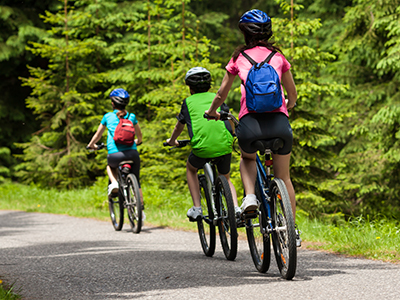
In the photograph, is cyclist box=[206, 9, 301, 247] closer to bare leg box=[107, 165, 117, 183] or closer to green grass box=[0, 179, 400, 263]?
green grass box=[0, 179, 400, 263]

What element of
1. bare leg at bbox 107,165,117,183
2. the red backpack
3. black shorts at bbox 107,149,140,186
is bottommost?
bare leg at bbox 107,165,117,183

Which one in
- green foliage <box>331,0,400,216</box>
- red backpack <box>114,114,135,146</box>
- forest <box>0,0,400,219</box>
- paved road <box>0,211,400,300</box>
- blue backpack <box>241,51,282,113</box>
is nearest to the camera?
paved road <box>0,211,400,300</box>

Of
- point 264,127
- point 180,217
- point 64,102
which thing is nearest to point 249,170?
point 264,127

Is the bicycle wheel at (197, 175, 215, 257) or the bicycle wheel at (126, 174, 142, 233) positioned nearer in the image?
the bicycle wheel at (197, 175, 215, 257)

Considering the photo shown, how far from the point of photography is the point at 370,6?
12695mm

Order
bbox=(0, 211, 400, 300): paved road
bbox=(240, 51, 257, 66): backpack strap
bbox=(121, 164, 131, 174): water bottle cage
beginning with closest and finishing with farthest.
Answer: bbox=(0, 211, 400, 300): paved road
bbox=(240, 51, 257, 66): backpack strap
bbox=(121, 164, 131, 174): water bottle cage

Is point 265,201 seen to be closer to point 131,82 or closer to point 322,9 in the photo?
point 131,82

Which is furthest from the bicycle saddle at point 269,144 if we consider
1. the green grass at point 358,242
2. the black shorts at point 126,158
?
the black shorts at point 126,158

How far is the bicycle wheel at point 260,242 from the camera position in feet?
15.3

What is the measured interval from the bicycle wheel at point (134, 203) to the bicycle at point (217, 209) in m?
1.99

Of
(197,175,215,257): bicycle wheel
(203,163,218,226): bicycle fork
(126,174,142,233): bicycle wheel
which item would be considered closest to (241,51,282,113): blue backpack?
(203,163,218,226): bicycle fork

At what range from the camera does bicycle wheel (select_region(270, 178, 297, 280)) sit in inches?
163

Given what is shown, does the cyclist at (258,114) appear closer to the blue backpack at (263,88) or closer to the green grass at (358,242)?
the blue backpack at (263,88)

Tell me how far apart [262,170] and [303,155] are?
17.2 feet
